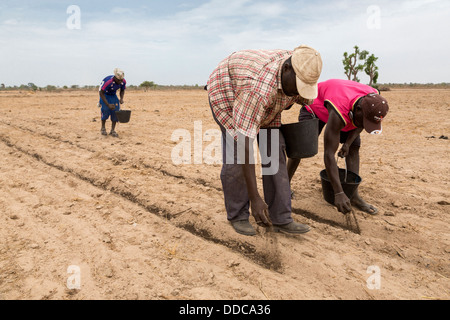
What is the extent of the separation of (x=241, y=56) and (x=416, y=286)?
2121 mm

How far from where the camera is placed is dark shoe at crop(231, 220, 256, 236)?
2.96 m

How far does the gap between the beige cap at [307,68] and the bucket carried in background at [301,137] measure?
790 mm

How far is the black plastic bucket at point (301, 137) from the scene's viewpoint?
115 inches

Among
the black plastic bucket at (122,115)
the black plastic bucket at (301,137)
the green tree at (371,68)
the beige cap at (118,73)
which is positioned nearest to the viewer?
the black plastic bucket at (301,137)

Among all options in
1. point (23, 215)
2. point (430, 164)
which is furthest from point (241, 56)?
point (430, 164)

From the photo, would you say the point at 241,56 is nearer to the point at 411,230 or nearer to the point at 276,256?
the point at 276,256

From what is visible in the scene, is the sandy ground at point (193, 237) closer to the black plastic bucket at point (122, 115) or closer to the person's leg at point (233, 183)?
the person's leg at point (233, 183)

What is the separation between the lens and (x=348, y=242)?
2965 mm

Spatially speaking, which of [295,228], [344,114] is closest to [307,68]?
[344,114]

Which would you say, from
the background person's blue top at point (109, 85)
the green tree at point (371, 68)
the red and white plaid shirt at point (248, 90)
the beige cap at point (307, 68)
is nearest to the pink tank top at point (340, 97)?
the red and white plaid shirt at point (248, 90)

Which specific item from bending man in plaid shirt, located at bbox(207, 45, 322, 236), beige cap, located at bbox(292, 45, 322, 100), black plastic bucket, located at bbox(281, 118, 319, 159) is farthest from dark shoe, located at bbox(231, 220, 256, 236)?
beige cap, located at bbox(292, 45, 322, 100)

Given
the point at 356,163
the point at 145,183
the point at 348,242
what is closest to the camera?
the point at 348,242

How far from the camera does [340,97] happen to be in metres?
3.06

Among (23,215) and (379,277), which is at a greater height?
(23,215)
